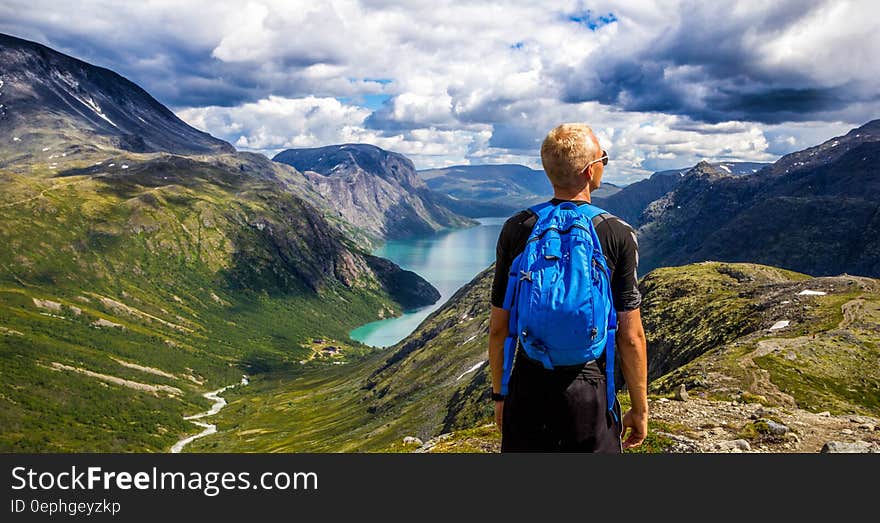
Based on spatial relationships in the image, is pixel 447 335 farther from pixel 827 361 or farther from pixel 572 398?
pixel 572 398

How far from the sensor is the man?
9133 millimetres

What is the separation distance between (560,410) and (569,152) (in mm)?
4272

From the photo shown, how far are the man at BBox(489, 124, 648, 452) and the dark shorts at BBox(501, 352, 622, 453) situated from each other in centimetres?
2

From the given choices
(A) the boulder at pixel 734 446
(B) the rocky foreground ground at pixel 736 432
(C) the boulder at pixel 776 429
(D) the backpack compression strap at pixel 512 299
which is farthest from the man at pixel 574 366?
(C) the boulder at pixel 776 429

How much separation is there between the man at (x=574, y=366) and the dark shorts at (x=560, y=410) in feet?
0.05

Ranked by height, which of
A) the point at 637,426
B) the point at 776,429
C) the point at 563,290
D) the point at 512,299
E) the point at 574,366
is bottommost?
the point at 776,429

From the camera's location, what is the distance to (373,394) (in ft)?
590

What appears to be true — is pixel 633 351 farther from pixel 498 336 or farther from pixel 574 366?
pixel 498 336

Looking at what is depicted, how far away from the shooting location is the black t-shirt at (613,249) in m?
9.05

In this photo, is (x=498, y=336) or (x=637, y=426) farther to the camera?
(x=637, y=426)

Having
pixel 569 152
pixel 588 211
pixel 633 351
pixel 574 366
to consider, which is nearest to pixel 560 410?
pixel 574 366

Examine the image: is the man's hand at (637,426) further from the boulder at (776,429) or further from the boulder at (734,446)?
the boulder at (776,429)

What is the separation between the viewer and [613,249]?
910 centimetres

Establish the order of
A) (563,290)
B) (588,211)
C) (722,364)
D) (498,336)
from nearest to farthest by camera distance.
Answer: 1. (563,290)
2. (588,211)
3. (498,336)
4. (722,364)
